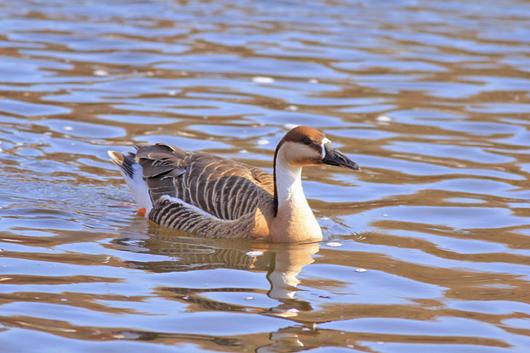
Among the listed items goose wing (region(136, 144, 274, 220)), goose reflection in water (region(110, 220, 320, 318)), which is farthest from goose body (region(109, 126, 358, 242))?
goose reflection in water (region(110, 220, 320, 318))

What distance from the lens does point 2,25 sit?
21953mm

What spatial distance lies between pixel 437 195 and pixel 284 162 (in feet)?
8.03

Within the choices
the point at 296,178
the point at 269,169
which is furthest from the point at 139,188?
the point at 269,169

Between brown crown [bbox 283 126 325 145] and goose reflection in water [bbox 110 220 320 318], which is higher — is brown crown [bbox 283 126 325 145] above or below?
above

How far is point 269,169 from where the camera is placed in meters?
14.4

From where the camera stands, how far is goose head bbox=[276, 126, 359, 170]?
11344 mm

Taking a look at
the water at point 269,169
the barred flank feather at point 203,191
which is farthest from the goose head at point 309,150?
the water at point 269,169

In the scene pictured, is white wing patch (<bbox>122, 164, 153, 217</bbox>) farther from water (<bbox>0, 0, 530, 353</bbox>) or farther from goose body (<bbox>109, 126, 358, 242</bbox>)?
water (<bbox>0, 0, 530, 353</bbox>)

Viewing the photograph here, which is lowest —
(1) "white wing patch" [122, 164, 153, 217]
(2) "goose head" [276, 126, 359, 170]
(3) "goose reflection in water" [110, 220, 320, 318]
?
(3) "goose reflection in water" [110, 220, 320, 318]

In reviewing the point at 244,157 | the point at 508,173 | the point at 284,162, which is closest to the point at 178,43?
the point at 244,157

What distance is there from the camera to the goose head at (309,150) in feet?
37.2

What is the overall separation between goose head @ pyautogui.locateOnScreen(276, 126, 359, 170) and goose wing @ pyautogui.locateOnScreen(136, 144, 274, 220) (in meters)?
0.55

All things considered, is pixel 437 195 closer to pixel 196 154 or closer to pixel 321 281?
pixel 196 154

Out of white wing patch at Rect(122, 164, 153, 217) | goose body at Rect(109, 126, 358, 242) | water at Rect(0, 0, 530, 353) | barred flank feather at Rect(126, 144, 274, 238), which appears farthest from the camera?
white wing patch at Rect(122, 164, 153, 217)
